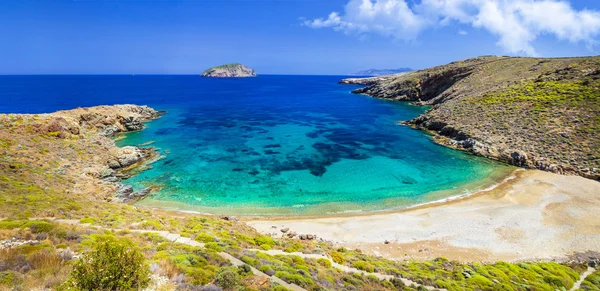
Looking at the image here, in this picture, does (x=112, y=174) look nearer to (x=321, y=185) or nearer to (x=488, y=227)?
(x=321, y=185)

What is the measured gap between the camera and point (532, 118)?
46.8 metres

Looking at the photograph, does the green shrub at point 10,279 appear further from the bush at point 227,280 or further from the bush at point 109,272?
the bush at point 227,280

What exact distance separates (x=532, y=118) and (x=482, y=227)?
35541mm

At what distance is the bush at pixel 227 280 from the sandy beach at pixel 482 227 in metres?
11.9

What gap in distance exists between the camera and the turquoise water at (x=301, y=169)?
29828 millimetres

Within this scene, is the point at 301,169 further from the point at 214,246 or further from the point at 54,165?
the point at 54,165

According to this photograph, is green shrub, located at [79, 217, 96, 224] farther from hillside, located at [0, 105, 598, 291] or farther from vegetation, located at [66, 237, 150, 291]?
vegetation, located at [66, 237, 150, 291]

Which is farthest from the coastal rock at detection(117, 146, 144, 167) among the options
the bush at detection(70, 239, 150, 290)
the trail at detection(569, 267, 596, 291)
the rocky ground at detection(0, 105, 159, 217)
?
the trail at detection(569, 267, 596, 291)

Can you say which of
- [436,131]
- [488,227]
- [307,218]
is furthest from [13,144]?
[436,131]

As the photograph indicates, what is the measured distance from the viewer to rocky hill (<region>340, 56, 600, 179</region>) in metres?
38.1

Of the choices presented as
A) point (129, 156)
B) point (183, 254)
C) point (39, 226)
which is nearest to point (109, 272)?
point (183, 254)

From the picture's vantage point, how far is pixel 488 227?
950 inches

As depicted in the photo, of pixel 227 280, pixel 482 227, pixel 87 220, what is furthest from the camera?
pixel 482 227

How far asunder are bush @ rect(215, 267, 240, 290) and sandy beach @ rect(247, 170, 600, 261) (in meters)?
11.9
